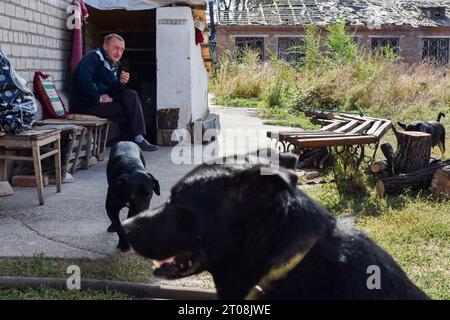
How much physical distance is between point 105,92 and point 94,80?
0.24 metres

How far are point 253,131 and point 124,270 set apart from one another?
25.9 ft

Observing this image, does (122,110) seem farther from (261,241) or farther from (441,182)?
(261,241)

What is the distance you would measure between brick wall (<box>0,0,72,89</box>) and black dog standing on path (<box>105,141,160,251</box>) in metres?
2.86

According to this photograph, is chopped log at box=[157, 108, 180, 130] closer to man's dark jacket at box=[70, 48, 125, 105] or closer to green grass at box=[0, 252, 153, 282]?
man's dark jacket at box=[70, 48, 125, 105]

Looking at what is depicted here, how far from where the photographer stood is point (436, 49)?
29.3m

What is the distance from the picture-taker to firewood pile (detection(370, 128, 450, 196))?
6.70 metres

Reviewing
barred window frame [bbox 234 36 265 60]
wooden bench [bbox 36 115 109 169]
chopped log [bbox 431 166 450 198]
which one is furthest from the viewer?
barred window frame [bbox 234 36 265 60]

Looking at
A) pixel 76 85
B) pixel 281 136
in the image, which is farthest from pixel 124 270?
pixel 76 85

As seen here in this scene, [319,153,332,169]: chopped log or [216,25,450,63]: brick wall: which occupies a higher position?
[216,25,450,63]: brick wall

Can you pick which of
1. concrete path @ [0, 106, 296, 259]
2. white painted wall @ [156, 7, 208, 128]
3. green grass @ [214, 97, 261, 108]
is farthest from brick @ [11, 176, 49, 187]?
green grass @ [214, 97, 261, 108]

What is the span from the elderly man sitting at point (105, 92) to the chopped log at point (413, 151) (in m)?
3.45

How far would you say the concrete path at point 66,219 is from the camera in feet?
15.2

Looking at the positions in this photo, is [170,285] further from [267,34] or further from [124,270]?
[267,34]
